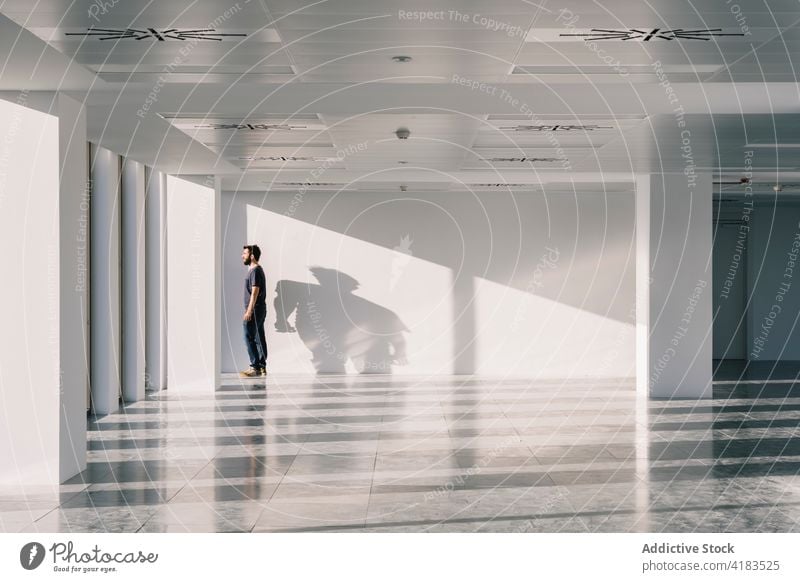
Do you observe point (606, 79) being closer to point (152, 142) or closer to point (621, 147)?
point (621, 147)

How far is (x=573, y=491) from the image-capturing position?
787 cm

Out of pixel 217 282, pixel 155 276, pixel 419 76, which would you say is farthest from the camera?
pixel 217 282

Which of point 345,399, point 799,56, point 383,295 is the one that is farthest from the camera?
point 383,295

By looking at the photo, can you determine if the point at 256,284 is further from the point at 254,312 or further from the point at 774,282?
the point at 774,282

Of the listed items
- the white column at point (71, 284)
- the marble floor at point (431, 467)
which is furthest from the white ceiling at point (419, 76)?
the marble floor at point (431, 467)

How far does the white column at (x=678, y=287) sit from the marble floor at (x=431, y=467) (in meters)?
0.68

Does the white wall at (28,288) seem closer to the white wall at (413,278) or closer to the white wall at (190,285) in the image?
the white wall at (190,285)

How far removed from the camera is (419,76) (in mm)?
8211

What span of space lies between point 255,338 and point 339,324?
180 centimetres

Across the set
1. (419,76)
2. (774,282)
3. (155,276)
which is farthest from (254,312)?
(774,282)

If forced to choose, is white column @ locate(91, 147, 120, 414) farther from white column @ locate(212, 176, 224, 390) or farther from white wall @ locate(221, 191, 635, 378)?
white wall @ locate(221, 191, 635, 378)

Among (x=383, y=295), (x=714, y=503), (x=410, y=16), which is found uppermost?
(x=410, y=16)

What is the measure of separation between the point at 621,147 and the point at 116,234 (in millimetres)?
6856

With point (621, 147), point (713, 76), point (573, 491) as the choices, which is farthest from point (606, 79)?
point (621, 147)
